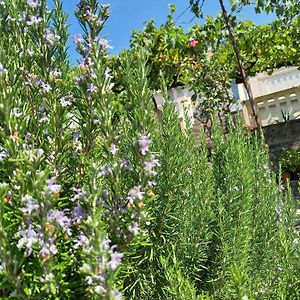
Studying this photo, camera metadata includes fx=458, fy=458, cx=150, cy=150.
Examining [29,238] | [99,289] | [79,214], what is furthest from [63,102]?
[99,289]

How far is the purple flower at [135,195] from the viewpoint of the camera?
1000 millimetres

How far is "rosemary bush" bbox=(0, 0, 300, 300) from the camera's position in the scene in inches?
33.6

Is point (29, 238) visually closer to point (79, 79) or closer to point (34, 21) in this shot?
point (79, 79)

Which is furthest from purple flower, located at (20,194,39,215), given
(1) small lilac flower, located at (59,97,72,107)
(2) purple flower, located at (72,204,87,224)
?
(1) small lilac flower, located at (59,97,72,107)

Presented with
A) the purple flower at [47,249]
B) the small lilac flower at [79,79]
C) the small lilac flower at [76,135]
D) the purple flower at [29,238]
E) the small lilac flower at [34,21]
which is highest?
the small lilac flower at [34,21]

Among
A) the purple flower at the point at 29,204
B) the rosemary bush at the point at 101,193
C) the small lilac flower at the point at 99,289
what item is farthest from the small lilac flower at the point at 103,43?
the small lilac flower at the point at 99,289

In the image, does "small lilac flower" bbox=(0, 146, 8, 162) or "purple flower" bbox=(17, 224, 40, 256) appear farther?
"small lilac flower" bbox=(0, 146, 8, 162)

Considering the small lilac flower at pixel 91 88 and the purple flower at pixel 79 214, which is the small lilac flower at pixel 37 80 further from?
the purple flower at pixel 79 214

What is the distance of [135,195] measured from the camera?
1.01m

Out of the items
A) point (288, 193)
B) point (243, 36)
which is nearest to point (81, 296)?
point (288, 193)

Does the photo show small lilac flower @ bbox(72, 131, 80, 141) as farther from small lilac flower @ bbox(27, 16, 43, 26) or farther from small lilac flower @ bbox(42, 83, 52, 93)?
small lilac flower @ bbox(27, 16, 43, 26)

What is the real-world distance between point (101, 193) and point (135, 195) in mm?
99

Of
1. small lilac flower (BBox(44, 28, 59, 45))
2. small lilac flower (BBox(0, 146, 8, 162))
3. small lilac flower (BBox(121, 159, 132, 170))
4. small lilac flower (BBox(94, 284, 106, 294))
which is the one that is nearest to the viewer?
small lilac flower (BBox(94, 284, 106, 294))

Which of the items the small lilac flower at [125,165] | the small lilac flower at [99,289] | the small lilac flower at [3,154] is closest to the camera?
the small lilac flower at [99,289]
